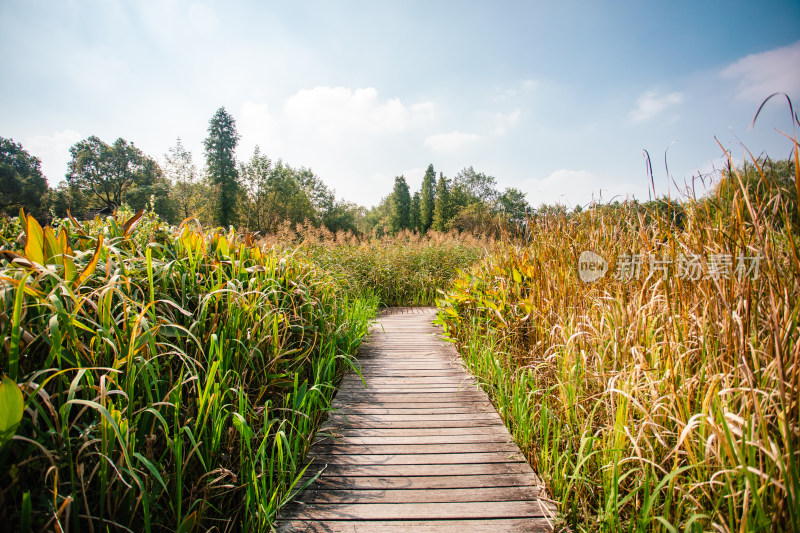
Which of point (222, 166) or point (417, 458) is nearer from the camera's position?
point (417, 458)

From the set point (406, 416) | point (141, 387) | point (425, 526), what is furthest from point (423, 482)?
point (141, 387)

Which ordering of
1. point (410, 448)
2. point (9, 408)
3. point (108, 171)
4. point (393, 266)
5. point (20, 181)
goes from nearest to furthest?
point (9, 408) < point (410, 448) < point (393, 266) < point (20, 181) < point (108, 171)

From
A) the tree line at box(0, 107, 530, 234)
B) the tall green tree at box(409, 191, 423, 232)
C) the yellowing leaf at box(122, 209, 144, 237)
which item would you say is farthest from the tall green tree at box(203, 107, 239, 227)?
the yellowing leaf at box(122, 209, 144, 237)

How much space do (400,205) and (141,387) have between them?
43.0 m

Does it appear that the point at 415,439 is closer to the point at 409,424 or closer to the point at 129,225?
the point at 409,424

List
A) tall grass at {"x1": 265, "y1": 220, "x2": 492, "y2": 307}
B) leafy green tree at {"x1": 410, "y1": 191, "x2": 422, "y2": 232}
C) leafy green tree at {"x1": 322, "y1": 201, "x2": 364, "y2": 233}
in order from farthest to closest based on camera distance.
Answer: leafy green tree at {"x1": 410, "y1": 191, "x2": 422, "y2": 232} < leafy green tree at {"x1": 322, "y1": 201, "x2": 364, "y2": 233} < tall grass at {"x1": 265, "y1": 220, "x2": 492, "y2": 307}

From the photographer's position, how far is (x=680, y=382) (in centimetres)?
142

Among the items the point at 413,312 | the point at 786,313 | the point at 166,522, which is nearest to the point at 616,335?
the point at 786,313

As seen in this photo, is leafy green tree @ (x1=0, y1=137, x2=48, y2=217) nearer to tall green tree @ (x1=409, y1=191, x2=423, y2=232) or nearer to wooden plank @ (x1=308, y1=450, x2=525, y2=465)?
tall green tree @ (x1=409, y1=191, x2=423, y2=232)

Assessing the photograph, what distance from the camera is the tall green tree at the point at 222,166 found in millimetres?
26266

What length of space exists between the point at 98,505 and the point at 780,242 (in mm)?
3185

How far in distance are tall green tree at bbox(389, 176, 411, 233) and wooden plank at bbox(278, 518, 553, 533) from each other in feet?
138
